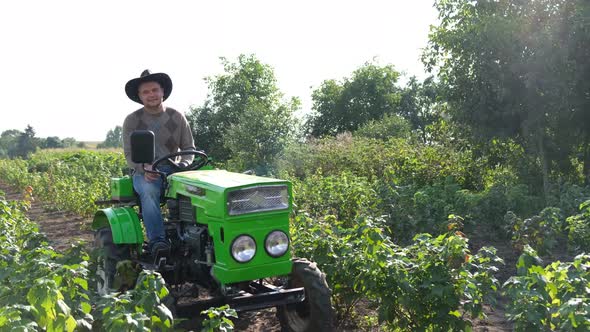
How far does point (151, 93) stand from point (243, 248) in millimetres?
2124

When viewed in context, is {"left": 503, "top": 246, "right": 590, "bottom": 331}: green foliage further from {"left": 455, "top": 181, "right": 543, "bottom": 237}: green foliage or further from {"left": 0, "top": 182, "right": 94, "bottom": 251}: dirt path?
{"left": 0, "top": 182, "right": 94, "bottom": 251}: dirt path

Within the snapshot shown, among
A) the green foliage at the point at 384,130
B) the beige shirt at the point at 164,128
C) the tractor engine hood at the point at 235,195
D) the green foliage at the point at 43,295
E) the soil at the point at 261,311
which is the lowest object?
the soil at the point at 261,311

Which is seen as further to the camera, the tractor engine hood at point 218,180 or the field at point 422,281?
the tractor engine hood at point 218,180

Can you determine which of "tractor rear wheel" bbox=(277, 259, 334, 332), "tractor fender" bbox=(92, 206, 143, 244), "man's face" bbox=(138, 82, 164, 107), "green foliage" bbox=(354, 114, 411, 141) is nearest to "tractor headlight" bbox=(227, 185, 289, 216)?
"tractor rear wheel" bbox=(277, 259, 334, 332)

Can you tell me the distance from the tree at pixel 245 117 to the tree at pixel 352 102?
132 inches

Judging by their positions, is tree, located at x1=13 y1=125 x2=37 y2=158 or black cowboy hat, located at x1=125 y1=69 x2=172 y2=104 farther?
tree, located at x1=13 y1=125 x2=37 y2=158

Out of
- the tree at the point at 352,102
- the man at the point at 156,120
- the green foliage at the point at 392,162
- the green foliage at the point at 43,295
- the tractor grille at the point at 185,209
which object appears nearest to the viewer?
the green foliage at the point at 43,295

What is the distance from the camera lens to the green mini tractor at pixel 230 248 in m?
4.43

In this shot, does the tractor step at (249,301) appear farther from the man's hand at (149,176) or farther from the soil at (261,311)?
the man's hand at (149,176)

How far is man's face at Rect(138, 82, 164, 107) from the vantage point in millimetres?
5852

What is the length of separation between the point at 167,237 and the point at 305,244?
1173mm

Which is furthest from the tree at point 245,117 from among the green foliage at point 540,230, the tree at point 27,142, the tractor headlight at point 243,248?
the tree at point 27,142

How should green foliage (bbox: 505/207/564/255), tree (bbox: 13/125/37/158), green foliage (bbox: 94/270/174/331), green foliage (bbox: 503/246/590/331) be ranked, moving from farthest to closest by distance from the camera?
1. tree (bbox: 13/125/37/158)
2. green foliage (bbox: 505/207/564/255)
3. green foliage (bbox: 503/246/590/331)
4. green foliage (bbox: 94/270/174/331)

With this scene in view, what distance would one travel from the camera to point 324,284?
4727 millimetres
